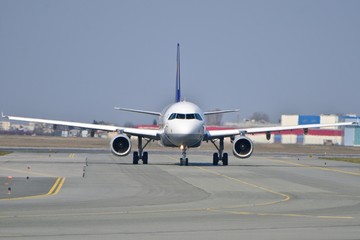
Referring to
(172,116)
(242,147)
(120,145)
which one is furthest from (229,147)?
(172,116)

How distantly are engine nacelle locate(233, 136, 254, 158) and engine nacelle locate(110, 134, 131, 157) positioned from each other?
20.7ft

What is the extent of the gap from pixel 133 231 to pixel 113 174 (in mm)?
23111

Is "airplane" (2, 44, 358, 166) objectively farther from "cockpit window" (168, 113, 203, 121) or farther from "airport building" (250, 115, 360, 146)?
"airport building" (250, 115, 360, 146)

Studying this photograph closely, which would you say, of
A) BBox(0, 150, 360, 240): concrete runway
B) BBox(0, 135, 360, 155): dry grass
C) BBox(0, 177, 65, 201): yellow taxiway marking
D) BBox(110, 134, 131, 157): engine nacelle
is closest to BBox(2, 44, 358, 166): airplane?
BBox(110, 134, 131, 157): engine nacelle

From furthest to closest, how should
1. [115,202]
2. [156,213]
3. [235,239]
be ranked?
[115,202] → [156,213] → [235,239]

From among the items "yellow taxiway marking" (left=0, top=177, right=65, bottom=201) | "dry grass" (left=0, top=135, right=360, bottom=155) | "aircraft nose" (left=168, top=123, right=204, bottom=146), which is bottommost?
"yellow taxiway marking" (left=0, top=177, right=65, bottom=201)

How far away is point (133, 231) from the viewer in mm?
19016

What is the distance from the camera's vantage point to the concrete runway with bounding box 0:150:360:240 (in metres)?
19.0

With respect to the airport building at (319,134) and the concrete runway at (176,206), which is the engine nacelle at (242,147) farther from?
the airport building at (319,134)

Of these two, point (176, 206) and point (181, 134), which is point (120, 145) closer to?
point (181, 134)

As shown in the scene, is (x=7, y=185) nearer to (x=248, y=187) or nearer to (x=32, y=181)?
(x=32, y=181)

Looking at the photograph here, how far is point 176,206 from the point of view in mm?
25312

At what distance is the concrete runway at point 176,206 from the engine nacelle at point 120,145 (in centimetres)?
993

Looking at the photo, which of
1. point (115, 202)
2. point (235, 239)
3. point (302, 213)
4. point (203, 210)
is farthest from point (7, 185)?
point (235, 239)
